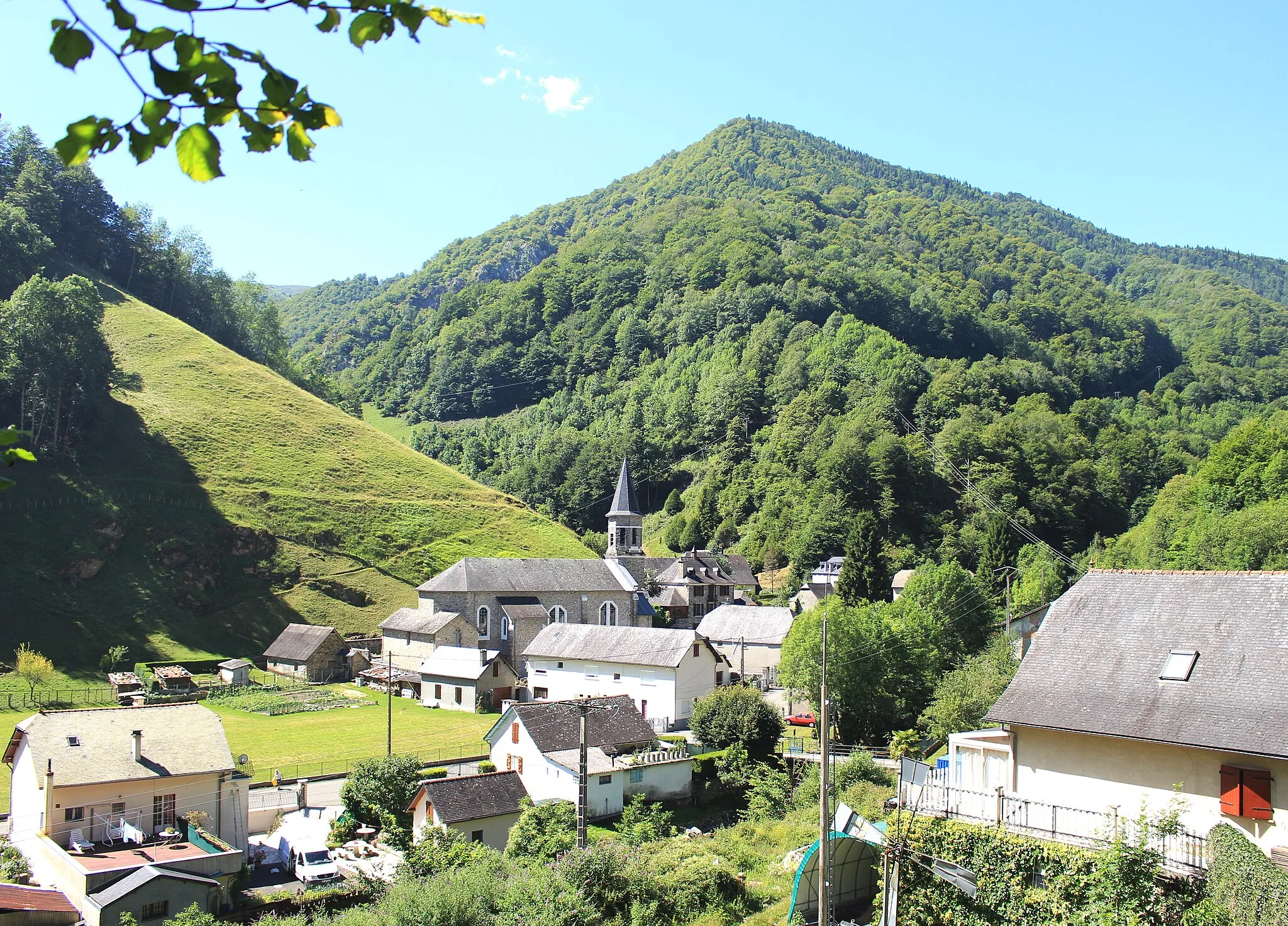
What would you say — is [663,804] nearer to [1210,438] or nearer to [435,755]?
[435,755]

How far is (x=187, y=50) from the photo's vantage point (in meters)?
2.90

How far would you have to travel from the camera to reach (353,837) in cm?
2703

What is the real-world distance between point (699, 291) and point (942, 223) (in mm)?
58154

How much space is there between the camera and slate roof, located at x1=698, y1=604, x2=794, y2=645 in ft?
175

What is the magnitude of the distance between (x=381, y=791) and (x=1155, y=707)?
21557mm

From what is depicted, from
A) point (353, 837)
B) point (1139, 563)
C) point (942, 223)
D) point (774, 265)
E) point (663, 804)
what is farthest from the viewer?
point (942, 223)

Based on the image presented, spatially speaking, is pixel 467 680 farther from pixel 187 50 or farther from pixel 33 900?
pixel 187 50

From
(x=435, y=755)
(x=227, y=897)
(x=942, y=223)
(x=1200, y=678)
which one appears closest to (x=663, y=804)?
(x=435, y=755)

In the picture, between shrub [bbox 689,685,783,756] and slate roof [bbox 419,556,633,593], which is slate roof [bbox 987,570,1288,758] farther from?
slate roof [bbox 419,556,633,593]

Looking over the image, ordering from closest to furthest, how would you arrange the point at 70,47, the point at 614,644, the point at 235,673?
the point at 70,47
the point at 614,644
the point at 235,673

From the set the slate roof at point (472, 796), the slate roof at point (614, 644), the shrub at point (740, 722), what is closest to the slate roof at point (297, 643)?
the slate roof at point (614, 644)

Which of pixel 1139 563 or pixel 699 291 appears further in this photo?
pixel 699 291

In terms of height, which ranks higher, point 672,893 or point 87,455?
point 87,455

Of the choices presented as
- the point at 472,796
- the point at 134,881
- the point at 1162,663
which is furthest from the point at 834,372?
the point at 134,881
